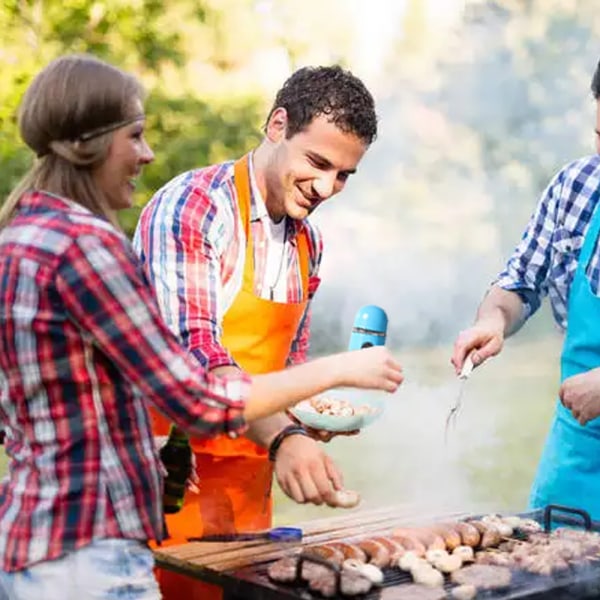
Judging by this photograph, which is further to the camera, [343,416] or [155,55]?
[155,55]

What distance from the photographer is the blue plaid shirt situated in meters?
3.29

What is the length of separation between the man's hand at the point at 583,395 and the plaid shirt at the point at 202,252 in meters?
0.71

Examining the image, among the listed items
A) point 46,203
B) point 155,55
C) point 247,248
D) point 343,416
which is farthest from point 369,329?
point 155,55

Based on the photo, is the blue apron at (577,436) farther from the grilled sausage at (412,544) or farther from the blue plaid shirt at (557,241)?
the grilled sausage at (412,544)

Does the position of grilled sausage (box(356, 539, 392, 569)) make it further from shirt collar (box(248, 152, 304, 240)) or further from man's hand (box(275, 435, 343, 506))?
shirt collar (box(248, 152, 304, 240))

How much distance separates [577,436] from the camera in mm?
3117

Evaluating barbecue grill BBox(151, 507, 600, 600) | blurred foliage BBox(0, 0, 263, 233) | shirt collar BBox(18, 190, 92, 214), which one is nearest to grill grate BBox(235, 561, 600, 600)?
barbecue grill BBox(151, 507, 600, 600)

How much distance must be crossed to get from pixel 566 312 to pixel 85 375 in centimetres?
186

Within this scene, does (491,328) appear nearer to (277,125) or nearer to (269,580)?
(277,125)

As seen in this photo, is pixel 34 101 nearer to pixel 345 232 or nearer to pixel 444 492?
pixel 444 492

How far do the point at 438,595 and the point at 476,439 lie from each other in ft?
18.3

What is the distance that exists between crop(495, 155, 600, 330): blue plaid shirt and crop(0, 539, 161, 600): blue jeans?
179cm

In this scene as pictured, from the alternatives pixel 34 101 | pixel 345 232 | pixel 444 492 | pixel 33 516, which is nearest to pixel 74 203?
pixel 34 101

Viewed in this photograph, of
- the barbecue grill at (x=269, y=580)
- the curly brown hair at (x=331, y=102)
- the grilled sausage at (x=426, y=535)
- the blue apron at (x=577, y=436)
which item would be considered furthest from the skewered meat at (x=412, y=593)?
the curly brown hair at (x=331, y=102)
